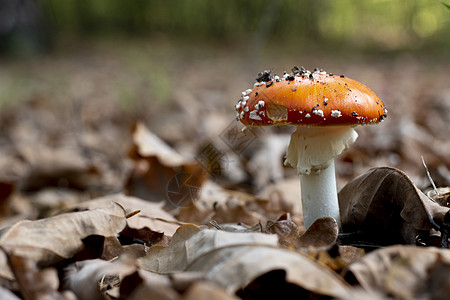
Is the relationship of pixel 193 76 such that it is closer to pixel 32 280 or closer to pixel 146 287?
pixel 32 280

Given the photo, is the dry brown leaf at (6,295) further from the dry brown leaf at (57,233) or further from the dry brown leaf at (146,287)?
the dry brown leaf at (146,287)

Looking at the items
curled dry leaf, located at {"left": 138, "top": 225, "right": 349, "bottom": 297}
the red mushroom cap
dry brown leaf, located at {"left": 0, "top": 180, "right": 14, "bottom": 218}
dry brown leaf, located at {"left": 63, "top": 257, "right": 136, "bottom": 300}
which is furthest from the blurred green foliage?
dry brown leaf, located at {"left": 63, "top": 257, "right": 136, "bottom": 300}

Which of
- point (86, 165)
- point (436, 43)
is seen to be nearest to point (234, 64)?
point (436, 43)

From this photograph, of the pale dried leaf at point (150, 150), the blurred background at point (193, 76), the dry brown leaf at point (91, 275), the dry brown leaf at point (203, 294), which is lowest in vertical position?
the blurred background at point (193, 76)

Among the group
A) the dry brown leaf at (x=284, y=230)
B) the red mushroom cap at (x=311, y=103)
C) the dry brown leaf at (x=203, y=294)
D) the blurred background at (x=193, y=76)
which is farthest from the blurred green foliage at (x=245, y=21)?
the dry brown leaf at (x=203, y=294)

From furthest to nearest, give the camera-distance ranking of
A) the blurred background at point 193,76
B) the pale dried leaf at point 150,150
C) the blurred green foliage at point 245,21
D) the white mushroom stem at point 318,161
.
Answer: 1. the blurred green foliage at point 245,21
2. the blurred background at point 193,76
3. the pale dried leaf at point 150,150
4. the white mushroom stem at point 318,161

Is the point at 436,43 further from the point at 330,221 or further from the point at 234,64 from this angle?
the point at 330,221

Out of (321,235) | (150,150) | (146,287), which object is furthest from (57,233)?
(150,150)
